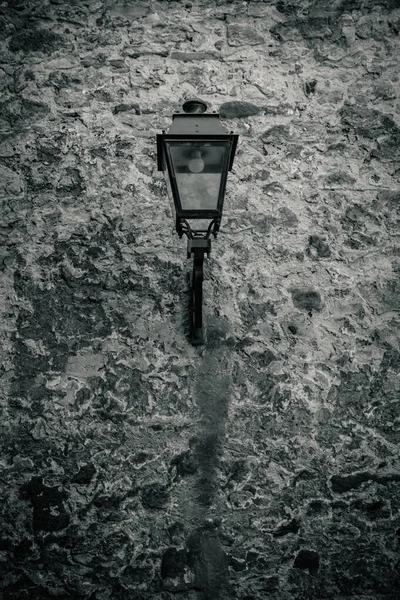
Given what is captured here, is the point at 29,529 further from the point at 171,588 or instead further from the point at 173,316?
the point at 173,316

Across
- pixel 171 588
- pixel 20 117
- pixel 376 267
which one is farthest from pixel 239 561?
pixel 20 117

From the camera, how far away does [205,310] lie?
2834mm

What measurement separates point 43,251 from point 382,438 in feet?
6.76

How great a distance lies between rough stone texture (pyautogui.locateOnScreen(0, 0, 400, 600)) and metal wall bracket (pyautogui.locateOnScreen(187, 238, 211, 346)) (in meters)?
0.07

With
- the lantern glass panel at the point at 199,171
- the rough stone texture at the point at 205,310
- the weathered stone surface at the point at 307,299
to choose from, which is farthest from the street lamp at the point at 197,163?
the weathered stone surface at the point at 307,299

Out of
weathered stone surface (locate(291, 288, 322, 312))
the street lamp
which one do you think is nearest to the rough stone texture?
weathered stone surface (locate(291, 288, 322, 312))

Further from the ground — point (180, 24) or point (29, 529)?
point (180, 24)

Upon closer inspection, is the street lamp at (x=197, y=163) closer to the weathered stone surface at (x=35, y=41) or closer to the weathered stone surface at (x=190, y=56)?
the weathered stone surface at (x=190, y=56)

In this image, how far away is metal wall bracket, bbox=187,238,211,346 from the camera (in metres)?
2.26

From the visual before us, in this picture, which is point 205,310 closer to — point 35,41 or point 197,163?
point 197,163

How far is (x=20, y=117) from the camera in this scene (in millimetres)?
2998

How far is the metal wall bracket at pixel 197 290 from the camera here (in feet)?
7.43

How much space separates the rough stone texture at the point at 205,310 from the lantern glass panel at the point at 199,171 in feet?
2.43

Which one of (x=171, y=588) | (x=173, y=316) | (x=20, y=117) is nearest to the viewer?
(x=171, y=588)
